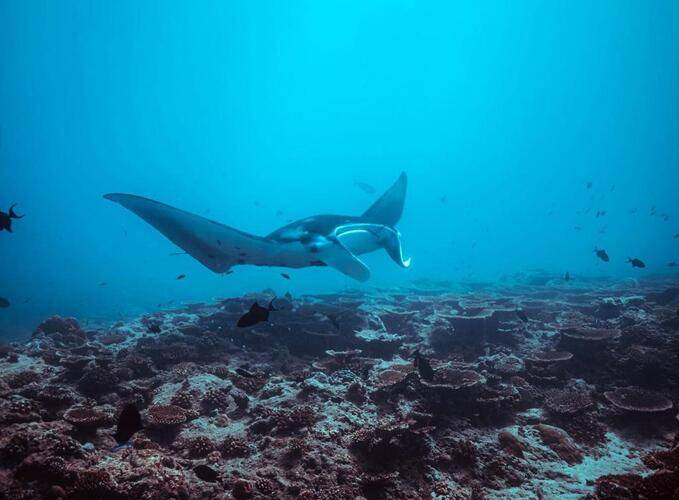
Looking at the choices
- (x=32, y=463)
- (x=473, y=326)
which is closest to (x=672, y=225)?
(x=473, y=326)

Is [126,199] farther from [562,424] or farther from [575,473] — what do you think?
[562,424]

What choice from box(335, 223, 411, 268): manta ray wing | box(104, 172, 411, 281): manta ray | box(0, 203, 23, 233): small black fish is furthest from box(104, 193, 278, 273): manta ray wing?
box(0, 203, 23, 233): small black fish

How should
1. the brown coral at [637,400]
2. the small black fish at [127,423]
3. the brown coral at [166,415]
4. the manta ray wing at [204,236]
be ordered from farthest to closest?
1. the brown coral at [637,400]
2. the brown coral at [166,415]
3. the manta ray wing at [204,236]
4. the small black fish at [127,423]

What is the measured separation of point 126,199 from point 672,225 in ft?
623

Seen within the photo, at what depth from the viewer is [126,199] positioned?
429 centimetres

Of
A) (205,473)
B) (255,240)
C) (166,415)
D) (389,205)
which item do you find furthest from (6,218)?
(389,205)

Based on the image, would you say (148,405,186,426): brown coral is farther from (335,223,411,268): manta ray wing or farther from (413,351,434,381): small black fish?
(413,351,434,381): small black fish

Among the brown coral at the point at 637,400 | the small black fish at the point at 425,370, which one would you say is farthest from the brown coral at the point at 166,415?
the brown coral at the point at 637,400

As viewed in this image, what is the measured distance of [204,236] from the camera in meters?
4.72

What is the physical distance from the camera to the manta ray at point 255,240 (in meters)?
4.49

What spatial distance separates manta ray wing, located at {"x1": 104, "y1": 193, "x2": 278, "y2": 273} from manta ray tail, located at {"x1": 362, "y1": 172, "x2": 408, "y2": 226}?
13.3 feet

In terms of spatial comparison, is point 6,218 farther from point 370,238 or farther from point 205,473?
point 370,238

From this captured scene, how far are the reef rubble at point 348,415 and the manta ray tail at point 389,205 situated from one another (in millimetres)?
2998

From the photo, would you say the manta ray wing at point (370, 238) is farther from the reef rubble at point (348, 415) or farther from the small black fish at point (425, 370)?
the reef rubble at point (348, 415)
